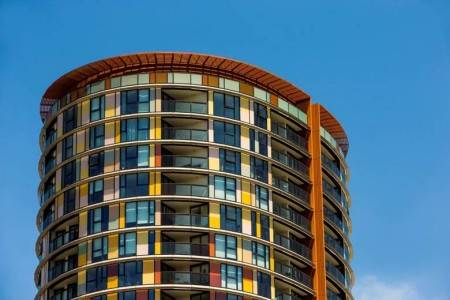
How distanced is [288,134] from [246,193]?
1191 centimetres

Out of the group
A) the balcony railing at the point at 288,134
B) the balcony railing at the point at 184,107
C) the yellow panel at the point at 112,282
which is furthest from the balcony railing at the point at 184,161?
the yellow panel at the point at 112,282

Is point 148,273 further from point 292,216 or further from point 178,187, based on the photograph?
point 292,216

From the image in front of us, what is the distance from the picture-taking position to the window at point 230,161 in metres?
167

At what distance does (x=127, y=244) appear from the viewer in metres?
162

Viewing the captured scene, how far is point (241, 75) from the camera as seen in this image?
17350 cm

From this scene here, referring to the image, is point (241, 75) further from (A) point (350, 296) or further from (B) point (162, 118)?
(A) point (350, 296)

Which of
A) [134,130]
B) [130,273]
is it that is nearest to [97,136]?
[134,130]

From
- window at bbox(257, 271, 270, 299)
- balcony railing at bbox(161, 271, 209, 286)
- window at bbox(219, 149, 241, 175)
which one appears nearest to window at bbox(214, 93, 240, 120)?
window at bbox(219, 149, 241, 175)

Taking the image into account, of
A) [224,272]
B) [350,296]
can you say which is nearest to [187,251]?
[224,272]

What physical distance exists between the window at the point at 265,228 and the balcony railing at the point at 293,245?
1820 mm

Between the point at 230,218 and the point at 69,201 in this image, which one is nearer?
the point at 230,218

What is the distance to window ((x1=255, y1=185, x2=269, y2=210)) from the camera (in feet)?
553

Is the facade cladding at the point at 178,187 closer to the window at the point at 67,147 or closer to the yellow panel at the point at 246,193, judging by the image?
the yellow panel at the point at 246,193

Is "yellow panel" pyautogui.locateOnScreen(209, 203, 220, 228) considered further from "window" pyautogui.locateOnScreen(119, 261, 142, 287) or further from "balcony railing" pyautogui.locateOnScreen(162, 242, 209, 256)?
"window" pyautogui.locateOnScreen(119, 261, 142, 287)
